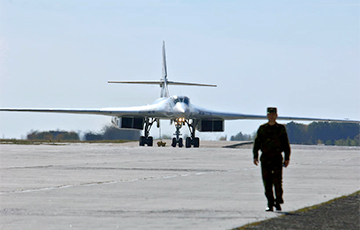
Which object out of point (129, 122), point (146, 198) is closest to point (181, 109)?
point (129, 122)

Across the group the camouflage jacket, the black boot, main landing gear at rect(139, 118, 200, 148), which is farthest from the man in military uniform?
main landing gear at rect(139, 118, 200, 148)

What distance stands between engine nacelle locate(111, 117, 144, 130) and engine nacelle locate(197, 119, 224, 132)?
437 cm

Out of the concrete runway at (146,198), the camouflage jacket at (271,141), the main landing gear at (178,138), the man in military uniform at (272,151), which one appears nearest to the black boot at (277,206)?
the concrete runway at (146,198)

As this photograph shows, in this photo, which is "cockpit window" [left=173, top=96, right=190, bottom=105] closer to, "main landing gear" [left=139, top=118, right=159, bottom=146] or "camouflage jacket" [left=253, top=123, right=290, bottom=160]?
"main landing gear" [left=139, top=118, right=159, bottom=146]

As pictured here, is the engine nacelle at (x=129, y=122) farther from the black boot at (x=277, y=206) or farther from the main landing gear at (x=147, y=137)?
the black boot at (x=277, y=206)

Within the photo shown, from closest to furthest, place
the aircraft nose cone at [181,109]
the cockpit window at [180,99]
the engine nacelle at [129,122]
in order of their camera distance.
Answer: the aircraft nose cone at [181,109], the cockpit window at [180,99], the engine nacelle at [129,122]

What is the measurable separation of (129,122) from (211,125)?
244 inches

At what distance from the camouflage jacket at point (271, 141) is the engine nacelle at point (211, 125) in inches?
1732

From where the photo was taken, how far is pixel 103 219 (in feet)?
27.5

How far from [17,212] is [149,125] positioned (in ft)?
144

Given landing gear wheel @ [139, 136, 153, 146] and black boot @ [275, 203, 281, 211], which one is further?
landing gear wheel @ [139, 136, 153, 146]

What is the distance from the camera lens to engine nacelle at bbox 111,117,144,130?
52.8m

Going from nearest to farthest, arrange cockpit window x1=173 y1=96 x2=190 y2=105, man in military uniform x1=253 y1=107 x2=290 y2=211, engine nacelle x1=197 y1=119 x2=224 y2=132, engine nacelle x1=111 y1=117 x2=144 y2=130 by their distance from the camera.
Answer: man in military uniform x1=253 y1=107 x2=290 y2=211 < cockpit window x1=173 y1=96 x2=190 y2=105 < engine nacelle x1=111 y1=117 x2=144 y2=130 < engine nacelle x1=197 y1=119 x2=224 y2=132

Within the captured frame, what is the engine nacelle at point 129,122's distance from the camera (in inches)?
2079
